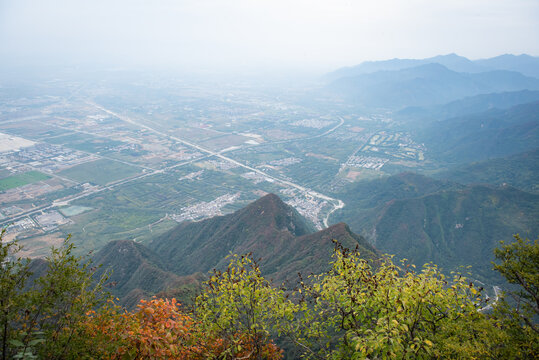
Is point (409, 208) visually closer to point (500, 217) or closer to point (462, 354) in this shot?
point (500, 217)

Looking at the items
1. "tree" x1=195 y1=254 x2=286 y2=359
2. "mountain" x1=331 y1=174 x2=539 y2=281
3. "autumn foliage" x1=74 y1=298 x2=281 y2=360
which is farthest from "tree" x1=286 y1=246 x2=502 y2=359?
"mountain" x1=331 y1=174 x2=539 y2=281

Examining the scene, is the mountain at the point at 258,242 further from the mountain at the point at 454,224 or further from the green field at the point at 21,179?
the green field at the point at 21,179

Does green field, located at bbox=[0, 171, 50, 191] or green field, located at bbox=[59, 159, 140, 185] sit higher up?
green field, located at bbox=[0, 171, 50, 191]

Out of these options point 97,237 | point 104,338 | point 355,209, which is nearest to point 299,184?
point 355,209

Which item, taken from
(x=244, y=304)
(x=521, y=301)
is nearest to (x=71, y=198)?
(x=244, y=304)

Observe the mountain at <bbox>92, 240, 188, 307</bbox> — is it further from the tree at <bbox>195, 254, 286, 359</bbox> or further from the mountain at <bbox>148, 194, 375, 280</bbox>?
the tree at <bbox>195, 254, 286, 359</bbox>
